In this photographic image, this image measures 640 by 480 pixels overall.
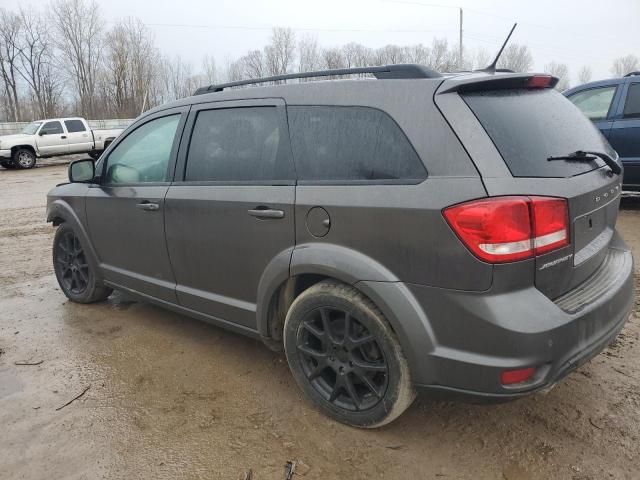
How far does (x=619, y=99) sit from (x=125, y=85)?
47404 mm

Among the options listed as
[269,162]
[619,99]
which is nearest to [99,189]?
[269,162]

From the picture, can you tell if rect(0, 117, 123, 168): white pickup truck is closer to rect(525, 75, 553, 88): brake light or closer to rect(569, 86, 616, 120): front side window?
rect(569, 86, 616, 120): front side window

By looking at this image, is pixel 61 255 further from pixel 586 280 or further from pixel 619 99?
pixel 619 99

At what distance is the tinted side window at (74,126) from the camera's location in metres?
20.2

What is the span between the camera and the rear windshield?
6.74 ft

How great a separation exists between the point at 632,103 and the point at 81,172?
6761mm

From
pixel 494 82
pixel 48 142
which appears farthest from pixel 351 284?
pixel 48 142

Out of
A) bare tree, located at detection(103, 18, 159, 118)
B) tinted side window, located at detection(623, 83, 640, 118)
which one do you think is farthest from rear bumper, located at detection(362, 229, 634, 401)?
bare tree, located at detection(103, 18, 159, 118)

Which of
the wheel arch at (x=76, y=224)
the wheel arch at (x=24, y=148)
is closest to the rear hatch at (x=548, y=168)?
the wheel arch at (x=76, y=224)

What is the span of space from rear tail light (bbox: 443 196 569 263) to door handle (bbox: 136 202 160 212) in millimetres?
2050

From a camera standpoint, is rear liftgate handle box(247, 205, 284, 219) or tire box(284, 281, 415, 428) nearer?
tire box(284, 281, 415, 428)

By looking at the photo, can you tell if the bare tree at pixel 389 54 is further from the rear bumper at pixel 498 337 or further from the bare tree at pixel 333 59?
the rear bumper at pixel 498 337

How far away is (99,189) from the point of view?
152 inches

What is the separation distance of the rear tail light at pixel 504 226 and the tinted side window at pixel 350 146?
0.29 metres
